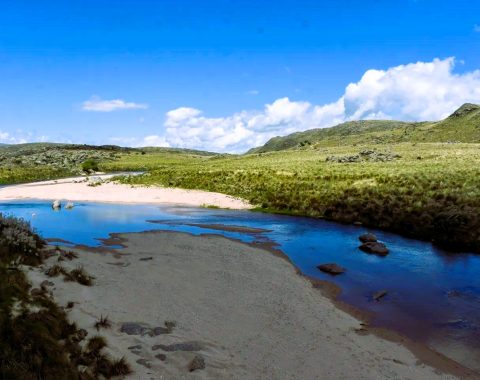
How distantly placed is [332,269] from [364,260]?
12.2 ft

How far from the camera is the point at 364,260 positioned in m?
24.8

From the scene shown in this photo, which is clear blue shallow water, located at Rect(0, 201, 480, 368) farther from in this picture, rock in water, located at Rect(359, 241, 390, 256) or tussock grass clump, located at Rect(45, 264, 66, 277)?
tussock grass clump, located at Rect(45, 264, 66, 277)

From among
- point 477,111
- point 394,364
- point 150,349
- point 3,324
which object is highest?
point 477,111

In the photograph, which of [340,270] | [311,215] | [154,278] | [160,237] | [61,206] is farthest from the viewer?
[61,206]

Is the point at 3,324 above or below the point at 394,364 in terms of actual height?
above

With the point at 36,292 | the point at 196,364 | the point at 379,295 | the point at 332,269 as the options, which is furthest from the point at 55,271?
the point at 379,295

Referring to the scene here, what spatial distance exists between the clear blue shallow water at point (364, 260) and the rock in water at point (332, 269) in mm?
513

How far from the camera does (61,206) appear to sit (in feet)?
155

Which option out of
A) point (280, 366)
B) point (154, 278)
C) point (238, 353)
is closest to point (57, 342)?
point (238, 353)

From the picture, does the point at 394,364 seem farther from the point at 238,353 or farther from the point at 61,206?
the point at 61,206

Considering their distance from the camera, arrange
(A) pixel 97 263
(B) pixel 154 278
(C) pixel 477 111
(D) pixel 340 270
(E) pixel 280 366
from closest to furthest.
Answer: (E) pixel 280 366 < (B) pixel 154 278 < (A) pixel 97 263 < (D) pixel 340 270 < (C) pixel 477 111

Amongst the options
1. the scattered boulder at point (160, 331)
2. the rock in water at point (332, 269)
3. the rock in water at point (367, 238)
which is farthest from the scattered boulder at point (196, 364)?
the rock in water at point (367, 238)

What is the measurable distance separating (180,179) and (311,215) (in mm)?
34757

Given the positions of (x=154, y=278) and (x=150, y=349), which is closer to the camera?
(x=150, y=349)
